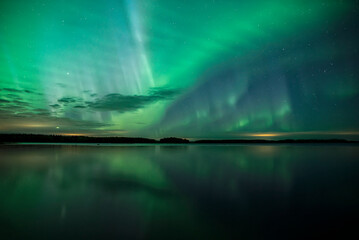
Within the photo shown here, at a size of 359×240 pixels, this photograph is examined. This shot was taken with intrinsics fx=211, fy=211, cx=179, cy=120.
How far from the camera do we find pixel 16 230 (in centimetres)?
555

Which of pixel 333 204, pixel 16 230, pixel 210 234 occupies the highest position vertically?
pixel 16 230

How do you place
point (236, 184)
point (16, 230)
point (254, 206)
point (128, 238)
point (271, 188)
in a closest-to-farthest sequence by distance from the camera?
1. point (128, 238)
2. point (16, 230)
3. point (254, 206)
4. point (271, 188)
5. point (236, 184)

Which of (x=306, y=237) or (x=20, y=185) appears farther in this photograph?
(x=20, y=185)

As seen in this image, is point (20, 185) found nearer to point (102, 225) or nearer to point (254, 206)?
point (102, 225)

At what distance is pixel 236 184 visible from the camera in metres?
12.1

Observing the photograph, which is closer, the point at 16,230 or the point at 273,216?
the point at 16,230

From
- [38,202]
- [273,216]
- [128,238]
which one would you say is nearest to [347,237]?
[273,216]

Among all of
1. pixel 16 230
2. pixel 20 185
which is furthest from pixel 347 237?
pixel 20 185

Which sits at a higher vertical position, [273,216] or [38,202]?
[38,202]

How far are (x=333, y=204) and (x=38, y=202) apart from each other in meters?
11.6

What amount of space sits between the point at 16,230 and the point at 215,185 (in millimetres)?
8908

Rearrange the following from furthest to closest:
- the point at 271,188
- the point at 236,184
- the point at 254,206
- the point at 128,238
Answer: the point at 236,184, the point at 271,188, the point at 254,206, the point at 128,238

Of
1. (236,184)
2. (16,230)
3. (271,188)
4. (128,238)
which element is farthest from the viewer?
(236,184)

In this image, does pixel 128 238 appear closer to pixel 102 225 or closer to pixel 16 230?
pixel 102 225
